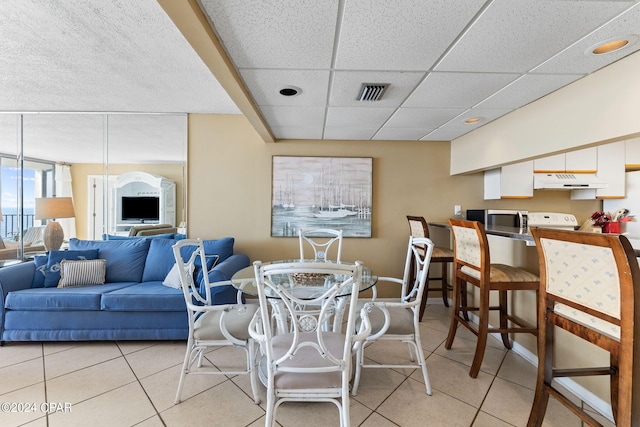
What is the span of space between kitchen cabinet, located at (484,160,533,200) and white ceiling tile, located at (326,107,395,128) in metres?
1.79

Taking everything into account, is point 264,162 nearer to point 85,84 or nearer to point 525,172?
point 85,84

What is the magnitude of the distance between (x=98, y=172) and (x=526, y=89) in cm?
710

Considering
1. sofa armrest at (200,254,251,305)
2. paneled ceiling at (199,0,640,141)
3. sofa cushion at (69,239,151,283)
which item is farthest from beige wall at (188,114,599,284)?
paneled ceiling at (199,0,640,141)

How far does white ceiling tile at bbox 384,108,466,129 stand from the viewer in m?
2.50

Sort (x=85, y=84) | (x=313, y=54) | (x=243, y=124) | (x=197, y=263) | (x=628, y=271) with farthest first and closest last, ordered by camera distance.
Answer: (x=243, y=124) < (x=197, y=263) < (x=85, y=84) < (x=313, y=54) < (x=628, y=271)

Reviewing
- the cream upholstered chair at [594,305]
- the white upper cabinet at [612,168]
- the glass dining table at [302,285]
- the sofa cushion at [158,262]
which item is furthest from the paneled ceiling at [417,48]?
the white upper cabinet at [612,168]

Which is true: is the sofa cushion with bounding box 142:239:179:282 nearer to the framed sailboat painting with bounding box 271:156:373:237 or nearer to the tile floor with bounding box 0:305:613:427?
the tile floor with bounding box 0:305:613:427

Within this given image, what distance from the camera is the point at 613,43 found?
1499 mm

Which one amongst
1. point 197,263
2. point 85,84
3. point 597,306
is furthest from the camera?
point 197,263

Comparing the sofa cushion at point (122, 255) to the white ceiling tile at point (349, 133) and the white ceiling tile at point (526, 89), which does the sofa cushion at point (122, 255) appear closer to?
the white ceiling tile at point (349, 133)

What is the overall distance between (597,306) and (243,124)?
11.5 feet

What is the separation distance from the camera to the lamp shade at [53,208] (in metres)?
3.33

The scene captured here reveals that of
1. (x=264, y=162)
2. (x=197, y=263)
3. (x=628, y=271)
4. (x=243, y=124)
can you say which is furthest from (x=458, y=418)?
(x=243, y=124)

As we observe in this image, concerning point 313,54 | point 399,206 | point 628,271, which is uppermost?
point 313,54
